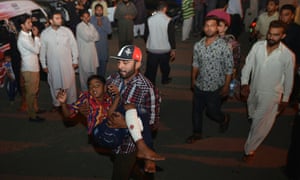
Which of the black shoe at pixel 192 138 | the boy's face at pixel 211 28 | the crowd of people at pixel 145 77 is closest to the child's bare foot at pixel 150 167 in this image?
the crowd of people at pixel 145 77

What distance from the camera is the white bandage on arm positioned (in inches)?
149

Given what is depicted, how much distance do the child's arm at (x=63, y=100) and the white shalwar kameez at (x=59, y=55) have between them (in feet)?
10.8

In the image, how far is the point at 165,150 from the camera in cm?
650

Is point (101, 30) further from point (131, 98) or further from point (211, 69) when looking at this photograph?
point (131, 98)

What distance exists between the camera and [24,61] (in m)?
7.38

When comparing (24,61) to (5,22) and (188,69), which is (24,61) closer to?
(5,22)

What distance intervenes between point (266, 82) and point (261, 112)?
0.43 metres

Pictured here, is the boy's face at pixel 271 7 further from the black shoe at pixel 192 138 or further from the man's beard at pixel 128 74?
the man's beard at pixel 128 74

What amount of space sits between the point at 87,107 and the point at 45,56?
139 inches

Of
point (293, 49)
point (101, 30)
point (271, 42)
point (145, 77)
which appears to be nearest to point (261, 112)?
point (271, 42)

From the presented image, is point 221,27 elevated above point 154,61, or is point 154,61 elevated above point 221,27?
point 221,27

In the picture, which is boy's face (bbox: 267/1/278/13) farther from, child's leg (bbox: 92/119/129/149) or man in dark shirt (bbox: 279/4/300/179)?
child's leg (bbox: 92/119/129/149)

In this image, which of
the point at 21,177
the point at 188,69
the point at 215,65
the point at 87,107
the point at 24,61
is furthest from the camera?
the point at 188,69

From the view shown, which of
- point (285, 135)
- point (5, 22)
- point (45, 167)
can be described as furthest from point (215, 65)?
point (5, 22)
